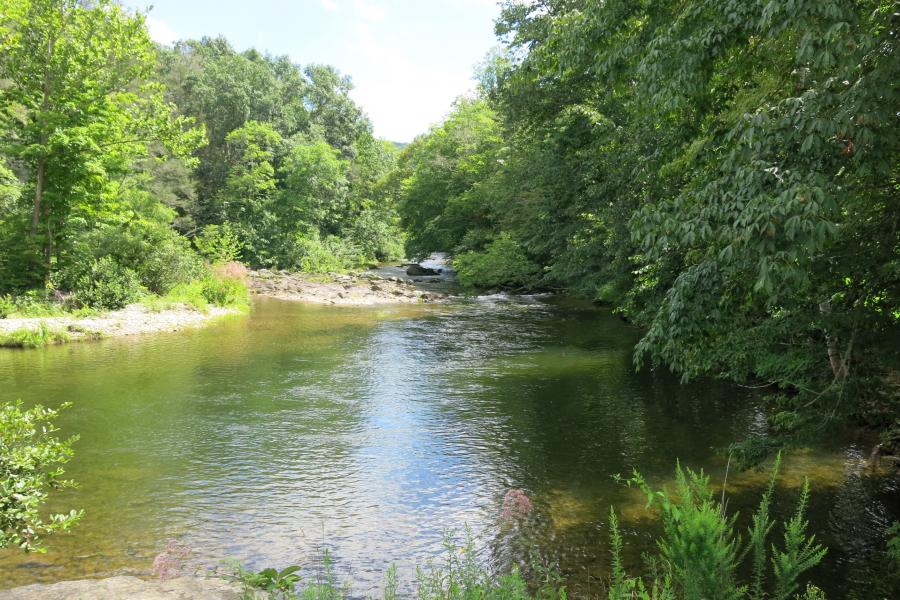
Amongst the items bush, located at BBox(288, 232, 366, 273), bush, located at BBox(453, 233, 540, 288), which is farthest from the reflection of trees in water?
bush, located at BBox(288, 232, 366, 273)

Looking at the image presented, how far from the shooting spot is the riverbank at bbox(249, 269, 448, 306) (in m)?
27.6

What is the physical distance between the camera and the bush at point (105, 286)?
1883 centimetres

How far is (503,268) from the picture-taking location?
101 feet

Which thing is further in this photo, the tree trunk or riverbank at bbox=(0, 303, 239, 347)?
the tree trunk

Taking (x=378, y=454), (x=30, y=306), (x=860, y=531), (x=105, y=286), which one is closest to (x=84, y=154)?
(x=105, y=286)

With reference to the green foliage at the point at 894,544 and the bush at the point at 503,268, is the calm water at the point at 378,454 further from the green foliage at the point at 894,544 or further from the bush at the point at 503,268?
the bush at the point at 503,268

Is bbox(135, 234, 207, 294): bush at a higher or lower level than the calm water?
higher

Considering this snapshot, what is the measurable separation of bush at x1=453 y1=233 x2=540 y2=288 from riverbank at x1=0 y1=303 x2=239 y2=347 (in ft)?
45.6

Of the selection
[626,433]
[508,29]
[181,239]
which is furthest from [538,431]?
[181,239]

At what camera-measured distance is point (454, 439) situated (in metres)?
9.77

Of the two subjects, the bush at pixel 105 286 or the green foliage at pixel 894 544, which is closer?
the green foliage at pixel 894 544

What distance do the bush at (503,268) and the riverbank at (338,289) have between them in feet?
9.89

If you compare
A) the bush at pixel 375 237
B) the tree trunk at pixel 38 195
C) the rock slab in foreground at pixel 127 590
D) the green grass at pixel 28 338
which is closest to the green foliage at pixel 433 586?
the rock slab in foreground at pixel 127 590

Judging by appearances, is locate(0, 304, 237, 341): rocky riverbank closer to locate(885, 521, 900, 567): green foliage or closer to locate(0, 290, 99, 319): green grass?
locate(0, 290, 99, 319): green grass
